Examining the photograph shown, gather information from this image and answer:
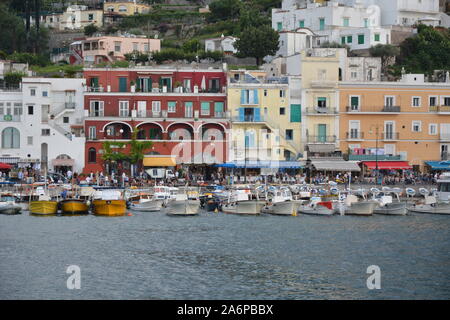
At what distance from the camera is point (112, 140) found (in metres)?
93.7

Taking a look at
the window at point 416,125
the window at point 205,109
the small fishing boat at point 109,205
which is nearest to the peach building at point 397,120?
the window at point 416,125

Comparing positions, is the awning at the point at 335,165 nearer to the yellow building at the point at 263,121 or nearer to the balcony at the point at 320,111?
the yellow building at the point at 263,121

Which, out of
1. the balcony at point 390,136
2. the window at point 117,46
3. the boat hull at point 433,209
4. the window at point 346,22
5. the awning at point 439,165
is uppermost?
the window at point 346,22

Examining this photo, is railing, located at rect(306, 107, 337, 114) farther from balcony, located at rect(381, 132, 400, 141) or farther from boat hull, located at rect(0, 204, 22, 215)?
boat hull, located at rect(0, 204, 22, 215)

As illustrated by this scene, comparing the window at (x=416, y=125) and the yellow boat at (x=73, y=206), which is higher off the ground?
the window at (x=416, y=125)

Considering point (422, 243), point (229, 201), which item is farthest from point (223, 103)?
point (422, 243)

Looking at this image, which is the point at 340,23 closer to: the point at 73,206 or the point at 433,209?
the point at 433,209

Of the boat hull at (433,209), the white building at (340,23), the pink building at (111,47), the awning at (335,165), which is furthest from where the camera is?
the pink building at (111,47)

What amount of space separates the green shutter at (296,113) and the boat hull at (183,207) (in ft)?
69.6

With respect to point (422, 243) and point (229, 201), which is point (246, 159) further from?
point (422, 243)

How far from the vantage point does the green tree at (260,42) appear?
358ft

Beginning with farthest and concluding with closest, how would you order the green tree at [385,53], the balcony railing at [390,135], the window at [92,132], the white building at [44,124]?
the green tree at [385,53] < the balcony railing at [390,135] < the window at [92,132] < the white building at [44,124]

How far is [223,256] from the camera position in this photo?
57.8 meters

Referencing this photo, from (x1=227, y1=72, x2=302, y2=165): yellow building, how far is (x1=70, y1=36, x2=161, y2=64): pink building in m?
19.7
